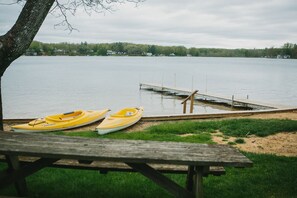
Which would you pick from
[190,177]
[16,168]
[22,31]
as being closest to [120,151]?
[190,177]

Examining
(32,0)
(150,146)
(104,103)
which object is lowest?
(104,103)

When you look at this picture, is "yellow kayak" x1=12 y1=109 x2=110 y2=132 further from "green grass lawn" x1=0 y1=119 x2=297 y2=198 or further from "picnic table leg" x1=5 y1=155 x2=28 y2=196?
"picnic table leg" x1=5 y1=155 x2=28 y2=196

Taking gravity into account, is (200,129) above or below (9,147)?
below

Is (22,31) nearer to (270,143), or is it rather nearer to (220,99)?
(270,143)

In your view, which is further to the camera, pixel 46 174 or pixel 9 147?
pixel 46 174

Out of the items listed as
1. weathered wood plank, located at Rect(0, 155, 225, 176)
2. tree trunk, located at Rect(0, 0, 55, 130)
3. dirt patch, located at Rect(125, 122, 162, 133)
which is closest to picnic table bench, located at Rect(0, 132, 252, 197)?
weathered wood plank, located at Rect(0, 155, 225, 176)

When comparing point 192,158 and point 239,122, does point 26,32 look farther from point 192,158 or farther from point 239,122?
point 239,122

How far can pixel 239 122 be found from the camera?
11.6 meters

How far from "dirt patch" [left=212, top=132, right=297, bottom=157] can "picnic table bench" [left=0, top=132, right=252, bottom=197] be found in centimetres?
432

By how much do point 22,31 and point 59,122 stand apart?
7899 mm

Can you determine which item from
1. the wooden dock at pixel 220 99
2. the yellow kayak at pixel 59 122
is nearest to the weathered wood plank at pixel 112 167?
the yellow kayak at pixel 59 122

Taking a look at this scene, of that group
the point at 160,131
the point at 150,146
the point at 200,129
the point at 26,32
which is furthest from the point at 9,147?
the point at 200,129

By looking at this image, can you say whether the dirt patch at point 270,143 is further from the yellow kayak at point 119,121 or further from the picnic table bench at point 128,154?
the picnic table bench at point 128,154

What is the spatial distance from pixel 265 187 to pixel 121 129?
732cm
